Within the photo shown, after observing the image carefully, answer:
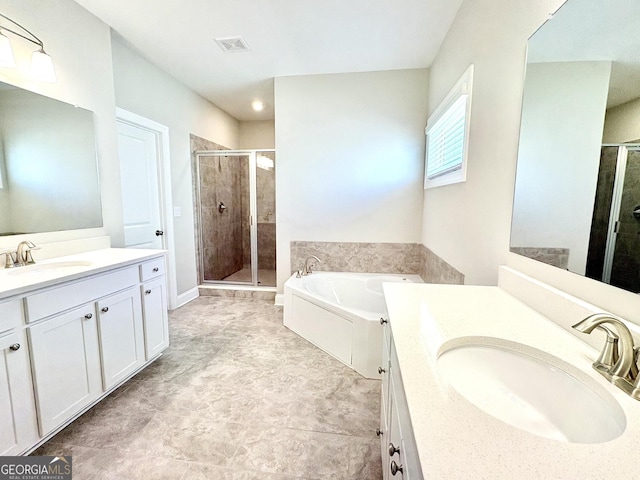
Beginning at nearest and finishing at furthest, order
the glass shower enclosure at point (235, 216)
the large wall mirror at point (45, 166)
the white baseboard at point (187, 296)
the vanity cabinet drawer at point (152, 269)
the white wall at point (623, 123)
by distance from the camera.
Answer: the white wall at point (623, 123) → the large wall mirror at point (45, 166) → the vanity cabinet drawer at point (152, 269) → the white baseboard at point (187, 296) → the glass shower enclosure at point (235, 216)

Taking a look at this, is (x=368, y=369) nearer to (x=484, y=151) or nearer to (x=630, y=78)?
(x=484, y=151)

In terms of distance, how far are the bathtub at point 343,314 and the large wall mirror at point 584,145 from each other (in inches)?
Answer: 32.0

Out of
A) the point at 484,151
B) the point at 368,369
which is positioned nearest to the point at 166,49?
the point at 484,151

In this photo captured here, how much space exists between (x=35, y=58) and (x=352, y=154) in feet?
8.16

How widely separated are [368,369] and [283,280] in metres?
1.63

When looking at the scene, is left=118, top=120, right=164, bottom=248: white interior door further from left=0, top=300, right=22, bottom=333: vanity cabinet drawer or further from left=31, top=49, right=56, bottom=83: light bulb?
left=0, top=300, right=22, bottom=333: vanity cabinet drawer

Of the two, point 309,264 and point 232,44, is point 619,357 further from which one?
point 232,44

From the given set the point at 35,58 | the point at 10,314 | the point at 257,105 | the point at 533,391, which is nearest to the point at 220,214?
the point at 257,105

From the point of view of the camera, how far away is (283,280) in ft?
11.1

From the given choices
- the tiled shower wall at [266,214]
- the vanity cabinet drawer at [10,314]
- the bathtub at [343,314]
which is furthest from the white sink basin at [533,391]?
the tiled shower wall at [266,214]

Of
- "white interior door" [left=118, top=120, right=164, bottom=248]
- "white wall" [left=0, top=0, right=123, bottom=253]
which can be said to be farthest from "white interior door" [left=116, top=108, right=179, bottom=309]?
"white wall" [left=0, top=0, right=123, bottom=253]

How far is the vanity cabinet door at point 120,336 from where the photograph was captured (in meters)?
1.64

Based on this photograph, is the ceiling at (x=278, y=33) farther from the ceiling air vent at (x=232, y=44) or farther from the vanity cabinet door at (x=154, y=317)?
the vanity cabinet door at (x=154, y=317)

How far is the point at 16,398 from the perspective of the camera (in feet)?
4.02
